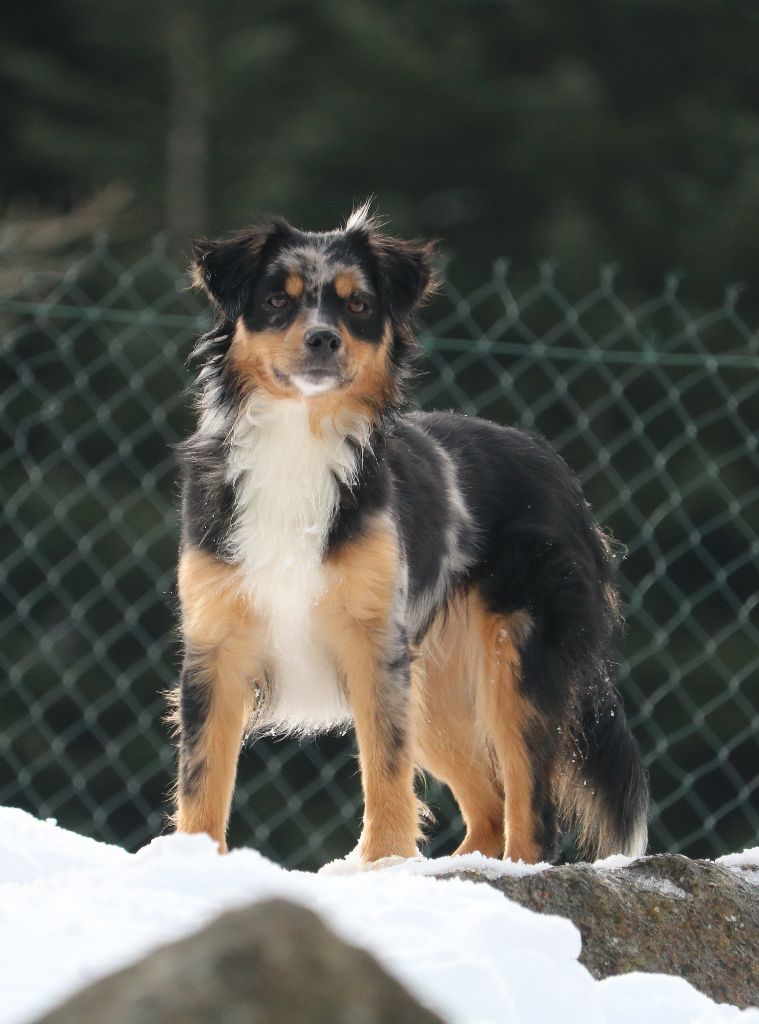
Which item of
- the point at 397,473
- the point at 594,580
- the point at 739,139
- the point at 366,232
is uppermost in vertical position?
the point at 366,232

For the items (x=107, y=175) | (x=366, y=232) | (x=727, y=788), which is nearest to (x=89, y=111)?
(x=107, y=175)

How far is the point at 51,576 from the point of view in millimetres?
5766

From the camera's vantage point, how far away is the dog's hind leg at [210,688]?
344cm

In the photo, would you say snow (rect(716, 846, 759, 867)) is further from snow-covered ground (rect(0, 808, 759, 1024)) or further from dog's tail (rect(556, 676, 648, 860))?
snow-covered ground (rect(0, 808, 759, 1024))

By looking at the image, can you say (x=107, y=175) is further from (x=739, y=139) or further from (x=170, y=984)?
(x=170, y=984)

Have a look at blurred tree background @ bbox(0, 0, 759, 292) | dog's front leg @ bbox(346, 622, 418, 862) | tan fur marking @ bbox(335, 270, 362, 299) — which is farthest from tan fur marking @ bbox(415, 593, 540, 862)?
blurred tree background @ bbox(0, 0, 759, 292)

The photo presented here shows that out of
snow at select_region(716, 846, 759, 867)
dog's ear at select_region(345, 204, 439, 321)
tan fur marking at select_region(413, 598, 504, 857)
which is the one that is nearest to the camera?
snow at select_region(716, 846, 759, 867)

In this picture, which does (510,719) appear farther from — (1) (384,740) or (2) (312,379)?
(2) (312,379)

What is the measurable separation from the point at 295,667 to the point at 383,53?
7.77 m

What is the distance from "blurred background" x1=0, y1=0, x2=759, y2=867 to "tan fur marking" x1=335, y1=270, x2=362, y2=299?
4371mm

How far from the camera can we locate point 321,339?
11.3ft

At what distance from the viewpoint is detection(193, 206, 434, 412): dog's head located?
3516 mm

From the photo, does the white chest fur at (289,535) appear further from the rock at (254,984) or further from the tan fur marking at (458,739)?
the rock at (254,984)

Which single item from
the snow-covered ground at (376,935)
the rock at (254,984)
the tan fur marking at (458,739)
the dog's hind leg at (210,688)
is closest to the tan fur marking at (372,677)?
the dog's hind leg at (210,688)
